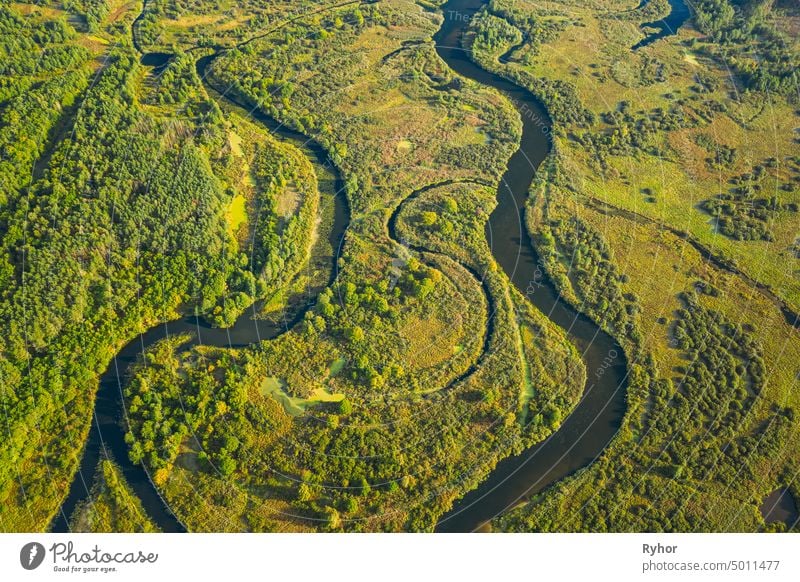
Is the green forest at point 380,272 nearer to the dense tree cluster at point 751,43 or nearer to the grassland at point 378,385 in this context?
the grassland at point 378,385

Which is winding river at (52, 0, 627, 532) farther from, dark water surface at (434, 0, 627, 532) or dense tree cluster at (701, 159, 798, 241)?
dense tree cluster at (701, 159, 798, 241)

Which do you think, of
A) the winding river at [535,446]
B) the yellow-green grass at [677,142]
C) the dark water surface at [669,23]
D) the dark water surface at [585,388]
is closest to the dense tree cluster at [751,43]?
the dark water surface at [669,23]

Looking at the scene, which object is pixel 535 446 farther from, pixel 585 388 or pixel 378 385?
→ pixel 378 385

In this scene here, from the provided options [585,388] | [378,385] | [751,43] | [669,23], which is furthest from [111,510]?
[751,43]

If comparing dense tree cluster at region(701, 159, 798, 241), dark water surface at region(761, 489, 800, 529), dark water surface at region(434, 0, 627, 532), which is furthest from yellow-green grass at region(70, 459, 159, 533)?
dense tree cluster at region(701, 159, 798, 241)

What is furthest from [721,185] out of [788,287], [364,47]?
[364,47]
